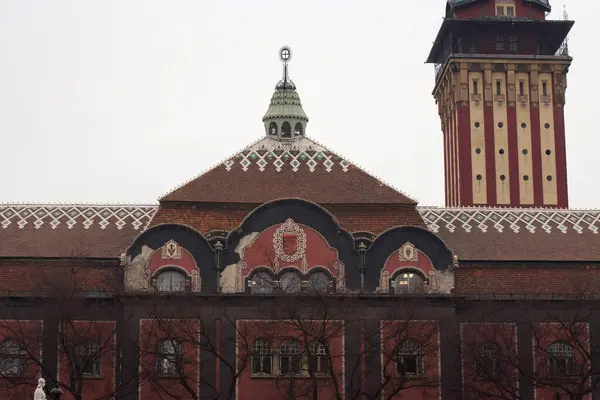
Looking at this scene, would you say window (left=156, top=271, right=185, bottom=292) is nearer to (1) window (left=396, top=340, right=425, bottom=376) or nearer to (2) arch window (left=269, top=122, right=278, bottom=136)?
(1) window (left=396, top=340, right=425, bottom=376)

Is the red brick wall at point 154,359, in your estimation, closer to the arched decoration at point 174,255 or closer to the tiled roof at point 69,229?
the arched decoration at point 174,255

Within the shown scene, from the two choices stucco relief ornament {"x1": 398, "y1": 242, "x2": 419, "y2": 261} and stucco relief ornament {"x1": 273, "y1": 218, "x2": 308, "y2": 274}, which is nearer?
stucco relief ornament {"x1": 273, "y1": 218, "x2": 308, "y2": 274}

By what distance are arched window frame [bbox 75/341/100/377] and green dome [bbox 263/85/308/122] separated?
19.5 metres

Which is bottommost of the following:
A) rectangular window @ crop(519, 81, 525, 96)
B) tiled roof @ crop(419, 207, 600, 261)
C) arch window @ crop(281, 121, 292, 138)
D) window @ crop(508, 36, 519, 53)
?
tiled roof @ crop(419, 207, 600, 261)

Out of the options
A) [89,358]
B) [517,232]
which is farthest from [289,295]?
[517,232]

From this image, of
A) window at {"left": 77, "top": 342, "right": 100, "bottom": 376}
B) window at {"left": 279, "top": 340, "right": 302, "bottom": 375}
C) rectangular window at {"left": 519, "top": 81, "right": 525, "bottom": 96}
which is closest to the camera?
window at {"left": 77, "top": 342, "right": 100, "bottom": 376}

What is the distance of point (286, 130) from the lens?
78.8 meters

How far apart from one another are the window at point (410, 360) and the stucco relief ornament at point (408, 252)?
16.1 feet

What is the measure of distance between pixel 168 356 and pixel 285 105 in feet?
66.1

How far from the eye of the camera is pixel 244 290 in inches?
2724

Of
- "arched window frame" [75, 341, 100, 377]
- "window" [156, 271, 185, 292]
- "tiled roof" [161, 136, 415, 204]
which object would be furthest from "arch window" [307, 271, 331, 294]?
"arched window frame" [75, 341, 100, 377]

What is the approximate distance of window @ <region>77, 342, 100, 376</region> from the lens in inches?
2562

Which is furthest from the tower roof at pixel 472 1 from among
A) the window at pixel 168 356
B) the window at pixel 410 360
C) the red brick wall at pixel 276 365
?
the window at pixel 168 356

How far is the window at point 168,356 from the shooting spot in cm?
6494
